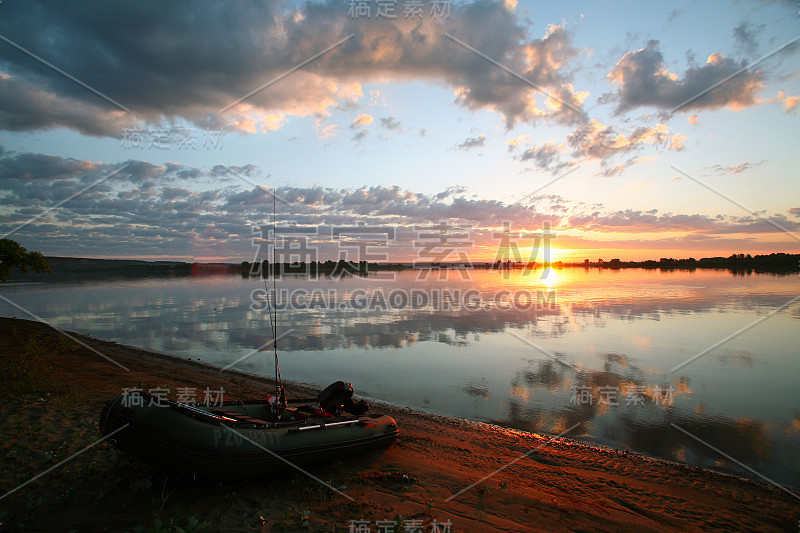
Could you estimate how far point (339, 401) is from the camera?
6.90 meters

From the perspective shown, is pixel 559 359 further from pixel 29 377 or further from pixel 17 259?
pixel 17 259

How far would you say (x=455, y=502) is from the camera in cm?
496

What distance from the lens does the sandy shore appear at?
4320 millimetres

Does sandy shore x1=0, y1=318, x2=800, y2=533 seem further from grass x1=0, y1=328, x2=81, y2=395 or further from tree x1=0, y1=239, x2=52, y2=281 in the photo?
tree x1=0, y1=239, x2=52, y2=281

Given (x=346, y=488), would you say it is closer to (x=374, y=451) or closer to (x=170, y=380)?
(x=374, y=451)

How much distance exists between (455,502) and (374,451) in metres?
1.83

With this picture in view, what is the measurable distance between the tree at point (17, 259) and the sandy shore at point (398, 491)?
8.80ft

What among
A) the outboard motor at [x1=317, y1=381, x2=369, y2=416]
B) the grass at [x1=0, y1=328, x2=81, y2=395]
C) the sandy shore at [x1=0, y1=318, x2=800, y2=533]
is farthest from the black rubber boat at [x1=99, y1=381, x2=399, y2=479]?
the grass at [x1=0, y1=328, x2=81, y2=395]

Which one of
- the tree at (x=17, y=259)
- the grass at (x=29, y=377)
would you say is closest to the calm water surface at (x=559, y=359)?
the grass at (x=29, y=377)

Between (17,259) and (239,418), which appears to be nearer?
(239,418)

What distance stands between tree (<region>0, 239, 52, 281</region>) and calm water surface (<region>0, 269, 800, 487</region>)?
5.88 meters

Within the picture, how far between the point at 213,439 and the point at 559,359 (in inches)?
460

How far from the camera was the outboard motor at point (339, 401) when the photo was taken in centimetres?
690

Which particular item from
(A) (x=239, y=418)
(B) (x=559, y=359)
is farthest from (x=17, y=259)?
(B) (x=559, y=359)
